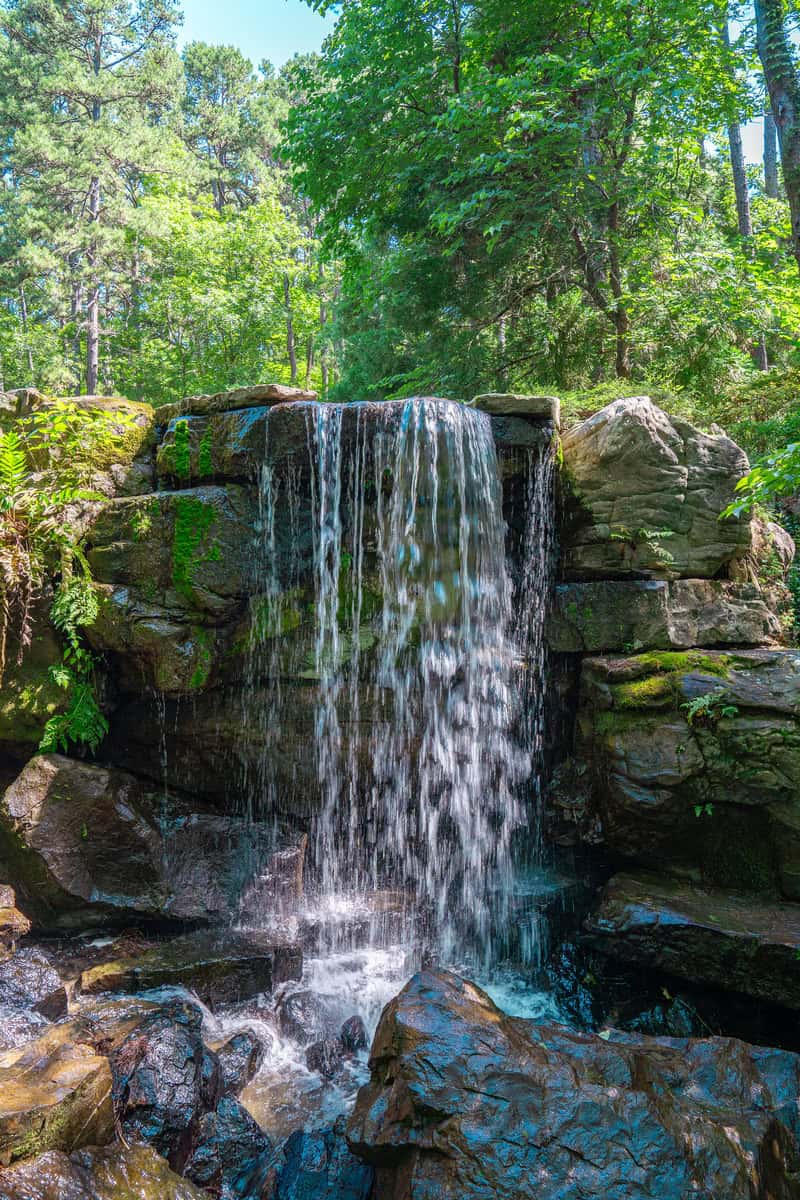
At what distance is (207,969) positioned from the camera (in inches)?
193

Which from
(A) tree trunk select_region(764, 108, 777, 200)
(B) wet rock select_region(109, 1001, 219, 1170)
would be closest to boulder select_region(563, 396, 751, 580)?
(B) wet rock select_region(109, 1001, 219, 1170)

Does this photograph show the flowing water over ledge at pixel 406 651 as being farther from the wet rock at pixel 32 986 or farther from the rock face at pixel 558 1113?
the rock face at pixel 558 1113

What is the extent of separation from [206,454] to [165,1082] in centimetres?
505

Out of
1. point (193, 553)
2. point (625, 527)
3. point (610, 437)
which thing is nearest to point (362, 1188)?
point (193, 553)

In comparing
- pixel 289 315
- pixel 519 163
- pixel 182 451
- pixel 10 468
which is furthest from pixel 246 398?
pixel 289 315

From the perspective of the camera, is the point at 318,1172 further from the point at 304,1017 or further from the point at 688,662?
the point at 688,662

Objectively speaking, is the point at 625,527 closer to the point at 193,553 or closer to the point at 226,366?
the point at 193,553

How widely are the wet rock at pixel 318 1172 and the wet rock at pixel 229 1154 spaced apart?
11cm

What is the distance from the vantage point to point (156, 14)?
18.2 m

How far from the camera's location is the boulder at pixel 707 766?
490cm

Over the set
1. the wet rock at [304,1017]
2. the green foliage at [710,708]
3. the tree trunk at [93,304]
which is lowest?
the wet rock at [304,1017]

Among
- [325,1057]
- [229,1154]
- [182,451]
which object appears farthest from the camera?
[182,451]

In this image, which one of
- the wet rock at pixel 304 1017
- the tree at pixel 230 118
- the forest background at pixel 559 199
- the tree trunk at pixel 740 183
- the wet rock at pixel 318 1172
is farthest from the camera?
the tree at pixel 230 118

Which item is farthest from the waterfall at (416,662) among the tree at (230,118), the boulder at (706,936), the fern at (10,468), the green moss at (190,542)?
the tree at (230,118)
